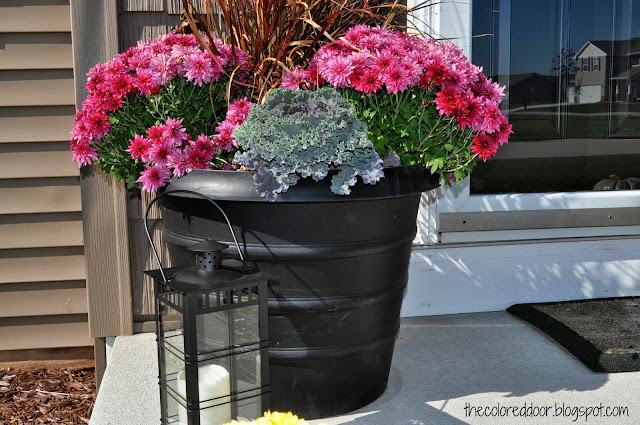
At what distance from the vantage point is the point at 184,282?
1.54 m

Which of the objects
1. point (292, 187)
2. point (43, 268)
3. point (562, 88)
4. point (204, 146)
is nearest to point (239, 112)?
point (204, 146)

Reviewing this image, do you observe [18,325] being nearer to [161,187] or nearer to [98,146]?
[98,146]

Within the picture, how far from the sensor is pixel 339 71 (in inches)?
73.9

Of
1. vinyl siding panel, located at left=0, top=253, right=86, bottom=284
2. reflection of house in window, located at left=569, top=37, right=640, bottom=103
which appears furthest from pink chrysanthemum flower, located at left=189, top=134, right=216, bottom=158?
reflection of house in window, located at left=569, top=37, right=640, bottom=103

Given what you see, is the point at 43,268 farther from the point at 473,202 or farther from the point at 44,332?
the point at 473,202

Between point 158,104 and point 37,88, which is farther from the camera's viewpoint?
point 37,88

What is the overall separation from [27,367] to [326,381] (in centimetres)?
153

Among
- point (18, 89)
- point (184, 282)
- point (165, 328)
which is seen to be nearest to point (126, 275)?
point (18, 89)

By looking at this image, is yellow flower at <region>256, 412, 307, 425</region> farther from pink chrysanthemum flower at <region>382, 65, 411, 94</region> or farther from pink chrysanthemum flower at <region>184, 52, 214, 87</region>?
pink chrysanthemum flower at <region>184, 52, 214, 87</region>

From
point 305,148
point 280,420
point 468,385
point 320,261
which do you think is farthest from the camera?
point 468,385

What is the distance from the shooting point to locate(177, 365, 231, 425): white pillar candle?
1572mm

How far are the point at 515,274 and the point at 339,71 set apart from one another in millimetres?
1349

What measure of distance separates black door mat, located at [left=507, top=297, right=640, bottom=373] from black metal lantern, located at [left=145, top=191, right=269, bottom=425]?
117 centimetres

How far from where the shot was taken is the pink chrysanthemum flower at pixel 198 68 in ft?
6.50
